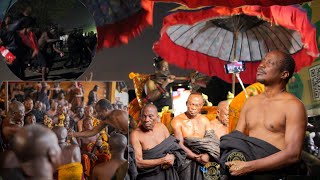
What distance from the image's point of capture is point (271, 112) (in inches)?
236

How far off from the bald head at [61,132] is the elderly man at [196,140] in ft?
3.93

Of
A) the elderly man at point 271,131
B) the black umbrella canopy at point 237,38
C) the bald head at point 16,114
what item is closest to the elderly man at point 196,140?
the elderly man at point 271,131

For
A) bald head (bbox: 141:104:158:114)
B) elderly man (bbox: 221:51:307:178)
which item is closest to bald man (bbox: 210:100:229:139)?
elderly man (bbox: 221:51:307:178)

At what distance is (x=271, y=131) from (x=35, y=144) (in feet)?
7.16

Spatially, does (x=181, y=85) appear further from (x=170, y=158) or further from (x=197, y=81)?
(x=170, y=158)

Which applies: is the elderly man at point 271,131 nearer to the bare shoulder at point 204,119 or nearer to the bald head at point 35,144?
the bare shoulder at point 204,119

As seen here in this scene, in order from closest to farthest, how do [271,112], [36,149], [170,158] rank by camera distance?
1. [36,149]
2. [271,112]
3. [170,158]

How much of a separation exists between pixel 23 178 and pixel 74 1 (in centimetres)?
186

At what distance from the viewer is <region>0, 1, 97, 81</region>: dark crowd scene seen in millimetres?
6148

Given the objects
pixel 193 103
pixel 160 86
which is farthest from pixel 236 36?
pixel 160 86

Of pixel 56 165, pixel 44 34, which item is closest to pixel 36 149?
pixel 56 165

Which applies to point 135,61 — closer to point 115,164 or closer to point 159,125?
point 159,125

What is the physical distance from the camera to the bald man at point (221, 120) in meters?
6.50

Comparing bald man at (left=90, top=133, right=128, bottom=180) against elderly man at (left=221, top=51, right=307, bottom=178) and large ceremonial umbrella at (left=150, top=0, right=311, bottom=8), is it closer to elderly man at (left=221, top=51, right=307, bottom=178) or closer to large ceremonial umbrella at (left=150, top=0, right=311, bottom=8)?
elderly man at (left=221, top=51, right=307, bottom=178)
